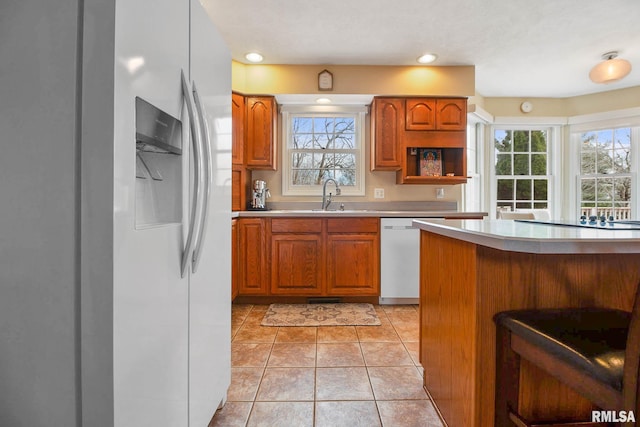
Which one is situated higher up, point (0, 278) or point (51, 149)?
point (51, 149)

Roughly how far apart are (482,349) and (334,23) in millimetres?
2634

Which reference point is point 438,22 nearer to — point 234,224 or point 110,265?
point 234,224

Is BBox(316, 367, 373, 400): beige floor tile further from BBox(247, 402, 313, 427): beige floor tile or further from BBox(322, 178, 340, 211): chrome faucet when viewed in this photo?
BBox(322, 178, 340, 211): chrome faucet

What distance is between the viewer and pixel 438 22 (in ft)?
8.68

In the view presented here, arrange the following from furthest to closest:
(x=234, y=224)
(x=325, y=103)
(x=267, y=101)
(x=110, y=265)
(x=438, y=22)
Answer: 1. (x=325, y=103)
2. (x=267, y=101)
3. (x=234, y=224)
4. (x=438, y=22)
5. (x=110, y=265)

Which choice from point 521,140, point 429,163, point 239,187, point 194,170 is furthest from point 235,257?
point 521,140

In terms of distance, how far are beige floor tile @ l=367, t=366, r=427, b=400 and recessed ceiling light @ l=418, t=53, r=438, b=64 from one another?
2878 mm

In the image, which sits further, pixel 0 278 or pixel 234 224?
pixel 234 224

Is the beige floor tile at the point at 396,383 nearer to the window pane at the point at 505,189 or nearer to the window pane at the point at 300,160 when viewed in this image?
the window pane at the point at 300,160

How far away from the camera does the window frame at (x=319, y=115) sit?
3717mm

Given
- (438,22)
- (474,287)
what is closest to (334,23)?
(438,22)

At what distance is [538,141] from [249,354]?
15.2 ft

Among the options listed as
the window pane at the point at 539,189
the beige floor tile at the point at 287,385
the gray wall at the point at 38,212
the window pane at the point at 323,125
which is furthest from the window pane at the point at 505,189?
the gray wall at the point at 38,212

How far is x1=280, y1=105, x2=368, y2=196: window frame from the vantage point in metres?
3.72
